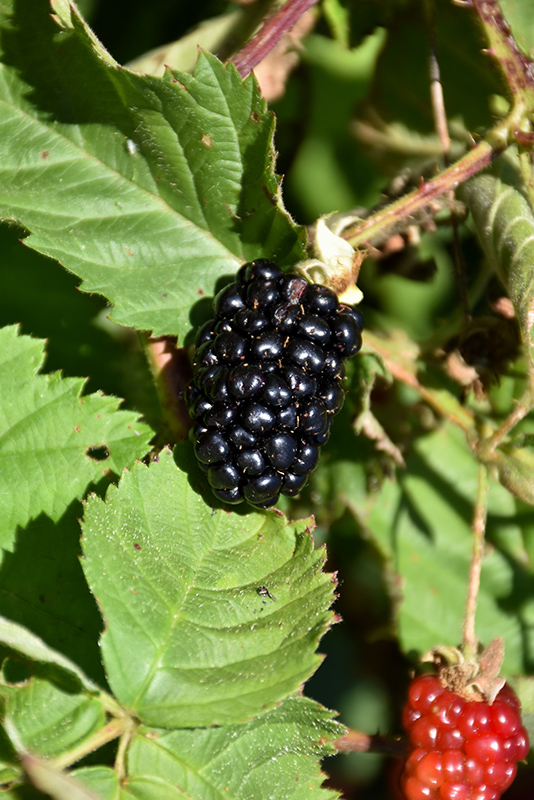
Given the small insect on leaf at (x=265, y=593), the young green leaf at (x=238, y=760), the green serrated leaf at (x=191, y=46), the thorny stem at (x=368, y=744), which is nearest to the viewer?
the young green leaf at (x=238, y=760)

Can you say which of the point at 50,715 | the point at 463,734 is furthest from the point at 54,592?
the point at 463,734

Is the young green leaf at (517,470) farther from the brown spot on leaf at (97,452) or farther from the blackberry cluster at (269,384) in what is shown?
the brown spot on leaf at (97,452)

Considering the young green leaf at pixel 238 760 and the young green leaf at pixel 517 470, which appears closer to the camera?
the young green leaf at pixel 238 760

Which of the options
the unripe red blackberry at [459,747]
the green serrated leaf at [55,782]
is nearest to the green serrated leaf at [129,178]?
the green serrated leaf at [55,782]

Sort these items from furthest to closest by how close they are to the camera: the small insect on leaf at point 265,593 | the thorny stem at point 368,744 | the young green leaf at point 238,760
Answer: the thorny stem at point 368,744 → the small insect on leaf at point 265,593 → the young green leaf at point 238,760

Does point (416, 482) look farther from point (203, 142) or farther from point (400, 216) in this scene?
point (203, 142)

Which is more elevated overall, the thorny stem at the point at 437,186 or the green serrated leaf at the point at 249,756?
the thorny stem at the point at 437,186

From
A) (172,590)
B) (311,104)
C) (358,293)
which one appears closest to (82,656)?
(172,590)

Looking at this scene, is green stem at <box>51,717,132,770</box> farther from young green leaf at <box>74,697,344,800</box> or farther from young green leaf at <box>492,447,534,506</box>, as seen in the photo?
young green leaf at <box>492,447,534,506</box>

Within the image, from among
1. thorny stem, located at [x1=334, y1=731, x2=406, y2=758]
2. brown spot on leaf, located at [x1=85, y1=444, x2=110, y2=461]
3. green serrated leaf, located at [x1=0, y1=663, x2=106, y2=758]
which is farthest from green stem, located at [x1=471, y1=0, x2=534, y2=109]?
green serrated leaf, located at [x1=0, y1=663, x2=106, y2=758]
